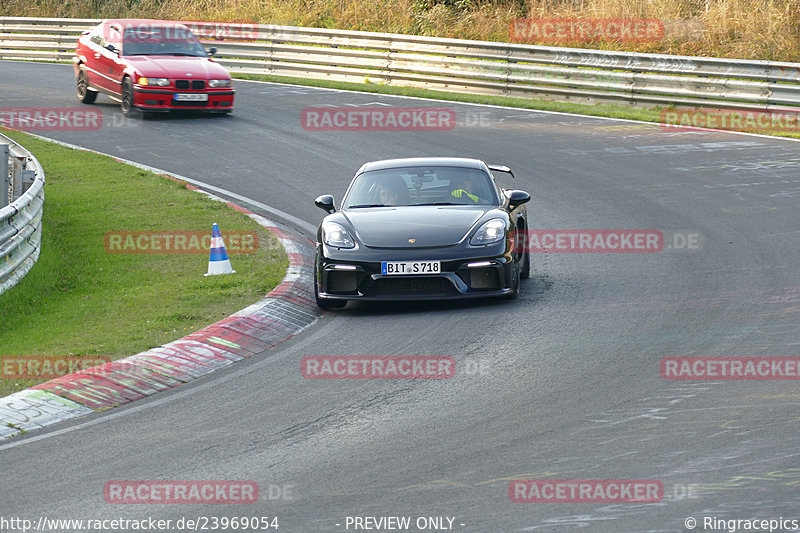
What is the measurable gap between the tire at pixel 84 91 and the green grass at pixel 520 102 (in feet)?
17.7

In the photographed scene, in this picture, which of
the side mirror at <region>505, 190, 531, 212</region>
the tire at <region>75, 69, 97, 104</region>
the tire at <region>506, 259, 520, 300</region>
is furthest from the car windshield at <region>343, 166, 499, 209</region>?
the tire at <region>75, 69, 97, 104</region>

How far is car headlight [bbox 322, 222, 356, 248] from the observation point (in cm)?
1084

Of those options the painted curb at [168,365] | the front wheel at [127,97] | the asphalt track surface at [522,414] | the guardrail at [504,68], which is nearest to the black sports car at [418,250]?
the asphalt track surface at [522,414]

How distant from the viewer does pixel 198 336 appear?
9.39 metres

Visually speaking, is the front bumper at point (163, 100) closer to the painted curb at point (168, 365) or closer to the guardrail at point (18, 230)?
the guardrail at point (18, 230)

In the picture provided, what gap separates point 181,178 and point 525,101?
9.52 meters

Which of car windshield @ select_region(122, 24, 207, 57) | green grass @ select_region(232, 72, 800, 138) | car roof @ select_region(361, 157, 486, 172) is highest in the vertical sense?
car windshield @ select_region(122, 24, 207, 57)

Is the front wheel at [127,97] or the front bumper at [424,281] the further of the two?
the front wheel at [127,97]

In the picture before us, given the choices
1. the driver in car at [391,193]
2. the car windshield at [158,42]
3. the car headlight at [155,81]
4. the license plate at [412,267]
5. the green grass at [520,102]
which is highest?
the car windshield at [158,42]

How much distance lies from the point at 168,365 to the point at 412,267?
267 centimetres

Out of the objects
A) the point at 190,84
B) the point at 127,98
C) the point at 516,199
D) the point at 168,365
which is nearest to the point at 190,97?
the point at 190,84

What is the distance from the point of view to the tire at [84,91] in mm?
24531

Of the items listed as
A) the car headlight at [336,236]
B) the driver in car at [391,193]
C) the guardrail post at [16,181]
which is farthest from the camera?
the guardrail post at [16,181]

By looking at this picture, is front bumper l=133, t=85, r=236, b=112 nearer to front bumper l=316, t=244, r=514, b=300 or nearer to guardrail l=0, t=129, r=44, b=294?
guardrail l=0, t=129, r=44, b=294
